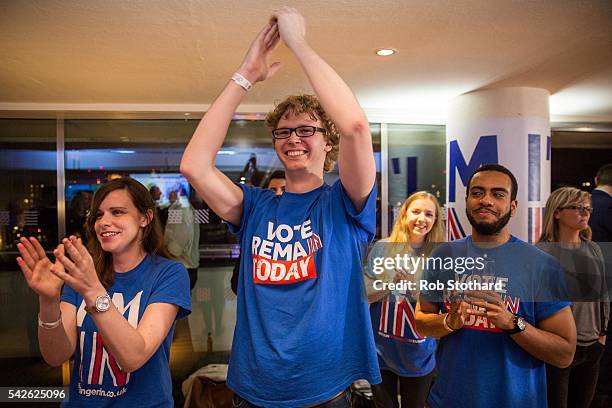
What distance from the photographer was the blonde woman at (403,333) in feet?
7.05

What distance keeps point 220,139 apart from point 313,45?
54.3 inches

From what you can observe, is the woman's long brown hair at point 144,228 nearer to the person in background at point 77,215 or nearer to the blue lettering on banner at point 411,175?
the person in background at point 77,215

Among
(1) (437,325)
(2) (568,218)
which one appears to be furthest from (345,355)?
(2) (568,218)

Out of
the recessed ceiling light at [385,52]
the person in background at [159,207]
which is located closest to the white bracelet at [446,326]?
the recessed ceiling light at [385,52]

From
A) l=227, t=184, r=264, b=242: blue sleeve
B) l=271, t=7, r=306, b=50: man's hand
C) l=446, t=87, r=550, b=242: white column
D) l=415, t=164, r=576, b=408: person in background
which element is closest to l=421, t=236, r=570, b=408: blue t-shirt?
l=415, t=164, r=576, b=408: person in background

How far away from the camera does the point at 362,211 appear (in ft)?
3.77

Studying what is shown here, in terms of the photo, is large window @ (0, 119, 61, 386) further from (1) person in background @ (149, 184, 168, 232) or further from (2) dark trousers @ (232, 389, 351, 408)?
(2) dark trousers @ (232, 389, 351, 408)

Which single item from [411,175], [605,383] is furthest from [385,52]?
[605,383]

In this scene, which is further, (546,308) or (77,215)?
(77,215)

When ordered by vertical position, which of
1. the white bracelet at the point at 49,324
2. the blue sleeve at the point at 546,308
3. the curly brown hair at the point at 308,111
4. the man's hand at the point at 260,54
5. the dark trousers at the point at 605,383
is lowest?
the dark trousers at the point at 605,383

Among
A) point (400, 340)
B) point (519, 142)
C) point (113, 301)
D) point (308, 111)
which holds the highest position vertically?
point (519, 142)

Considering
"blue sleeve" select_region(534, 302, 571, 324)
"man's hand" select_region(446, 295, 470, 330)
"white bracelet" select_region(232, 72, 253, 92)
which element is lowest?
"man's hand" select_region(446, 295, 470, 330)

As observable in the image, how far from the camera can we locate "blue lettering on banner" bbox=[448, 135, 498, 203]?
10.5 feet

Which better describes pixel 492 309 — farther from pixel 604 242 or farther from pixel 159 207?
pixel 159 207
